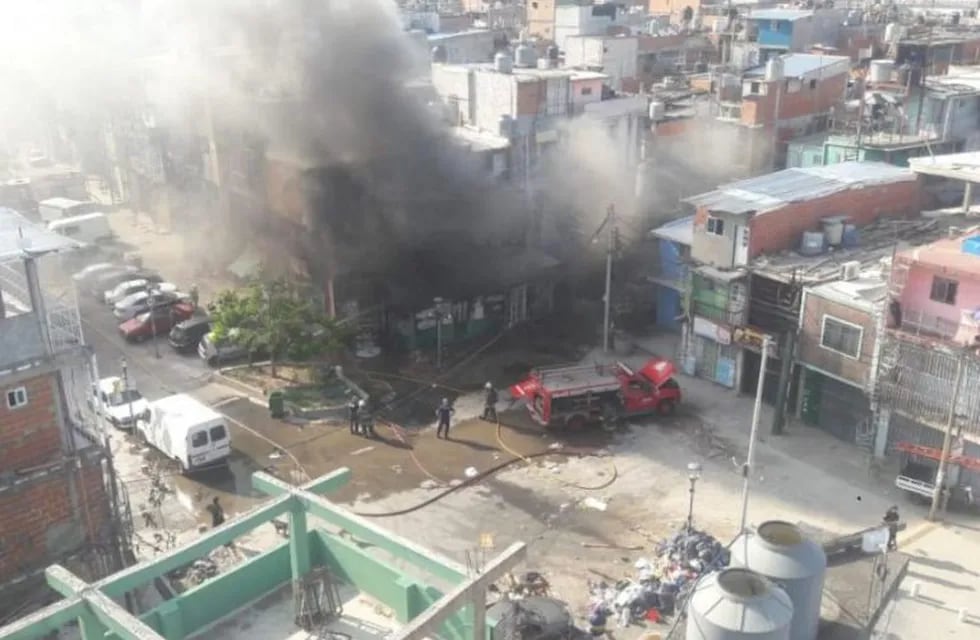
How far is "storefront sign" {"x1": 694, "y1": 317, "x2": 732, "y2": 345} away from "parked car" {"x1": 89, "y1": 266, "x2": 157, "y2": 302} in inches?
748

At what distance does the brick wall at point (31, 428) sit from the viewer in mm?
13797

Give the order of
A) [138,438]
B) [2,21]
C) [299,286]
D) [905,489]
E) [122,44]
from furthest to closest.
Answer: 1. [122,44]
2. [2,21]
3. [299,286]
4. [138,438]
5. [905,489]

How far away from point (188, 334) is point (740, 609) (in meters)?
20.5

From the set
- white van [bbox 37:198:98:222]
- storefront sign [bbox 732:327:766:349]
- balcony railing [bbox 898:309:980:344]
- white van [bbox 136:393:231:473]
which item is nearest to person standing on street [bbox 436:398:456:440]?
white van [bbox 136:393:231:473]

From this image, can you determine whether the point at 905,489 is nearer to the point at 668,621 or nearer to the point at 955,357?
the point at 955,357

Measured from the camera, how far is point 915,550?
58.3 ft

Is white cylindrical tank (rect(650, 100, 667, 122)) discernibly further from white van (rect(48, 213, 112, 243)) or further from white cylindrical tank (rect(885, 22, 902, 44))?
white van (rect(48, 213, 112, 243))

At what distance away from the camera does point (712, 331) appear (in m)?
24.8

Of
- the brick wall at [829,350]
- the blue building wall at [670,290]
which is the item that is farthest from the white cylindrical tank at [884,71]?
the brick wall at [829,350]

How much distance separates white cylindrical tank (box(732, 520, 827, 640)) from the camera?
492 inches

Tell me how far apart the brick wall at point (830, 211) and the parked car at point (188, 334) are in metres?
15.8

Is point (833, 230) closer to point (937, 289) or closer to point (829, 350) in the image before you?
point (829, 350)

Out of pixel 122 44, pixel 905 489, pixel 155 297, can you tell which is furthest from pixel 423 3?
pixel 905 489

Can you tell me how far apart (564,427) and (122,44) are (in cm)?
3080
